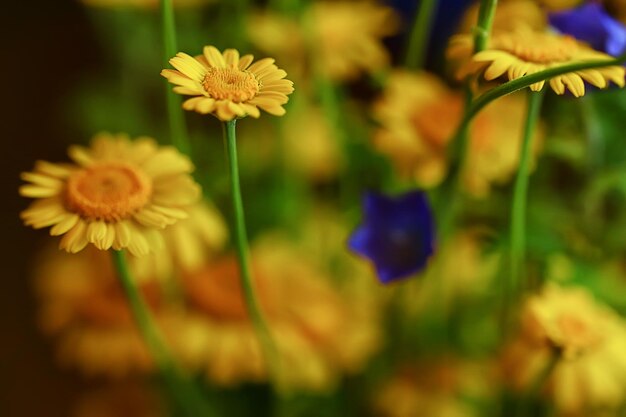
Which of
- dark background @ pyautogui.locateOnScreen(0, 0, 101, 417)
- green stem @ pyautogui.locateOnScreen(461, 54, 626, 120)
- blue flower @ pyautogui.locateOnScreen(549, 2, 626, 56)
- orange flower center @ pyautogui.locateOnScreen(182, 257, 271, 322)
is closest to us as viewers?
green stem @ pyautogui.locateOnScreen(461, 54, 626, 120)

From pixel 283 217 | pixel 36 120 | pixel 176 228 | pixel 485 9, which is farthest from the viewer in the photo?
pixel 36 120

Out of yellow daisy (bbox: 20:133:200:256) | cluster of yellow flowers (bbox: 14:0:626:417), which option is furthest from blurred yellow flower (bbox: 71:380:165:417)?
yellow daisy (bbox: 20:133:200:256)

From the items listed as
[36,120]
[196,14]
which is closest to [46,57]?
[36,120]

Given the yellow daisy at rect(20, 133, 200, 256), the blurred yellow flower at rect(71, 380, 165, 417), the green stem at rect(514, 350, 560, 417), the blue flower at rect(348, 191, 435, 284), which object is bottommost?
the blurred yellow flower at rect(71, 380, 165, 417)

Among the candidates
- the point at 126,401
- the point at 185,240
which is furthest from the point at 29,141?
the point at 185,240

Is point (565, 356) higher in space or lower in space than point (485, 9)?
lower

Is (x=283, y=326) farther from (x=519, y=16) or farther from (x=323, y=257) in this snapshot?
(x=519, y=16)

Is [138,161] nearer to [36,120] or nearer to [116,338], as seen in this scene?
[116,338]

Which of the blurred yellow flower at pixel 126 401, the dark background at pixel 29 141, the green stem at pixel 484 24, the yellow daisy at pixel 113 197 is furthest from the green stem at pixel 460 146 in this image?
the dark background at pixel 29 141

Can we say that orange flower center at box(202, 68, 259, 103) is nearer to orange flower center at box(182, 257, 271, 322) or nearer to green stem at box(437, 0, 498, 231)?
green stem at box(437, 0, 498, 231)
